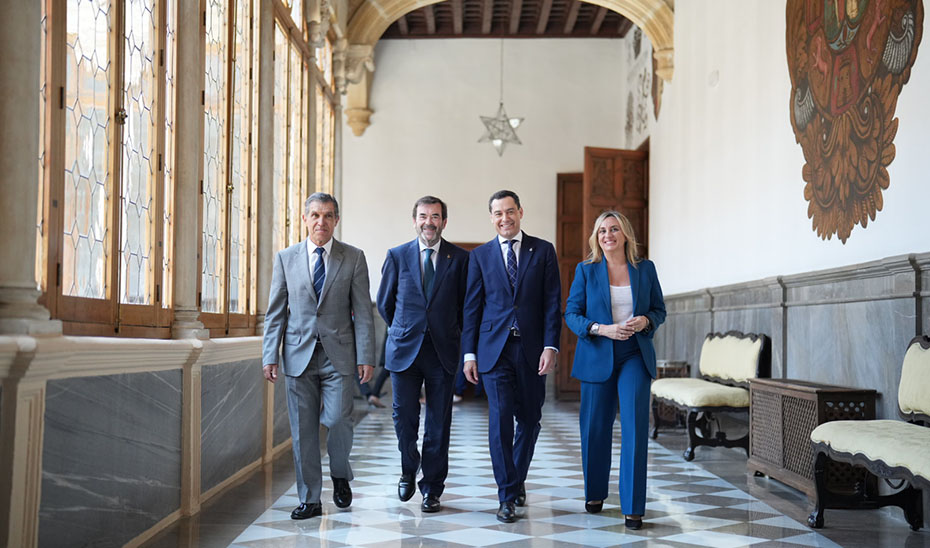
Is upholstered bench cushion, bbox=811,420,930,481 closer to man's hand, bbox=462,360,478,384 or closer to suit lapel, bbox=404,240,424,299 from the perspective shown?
man's hand, bbox=462,360,478,384

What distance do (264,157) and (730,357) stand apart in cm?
410

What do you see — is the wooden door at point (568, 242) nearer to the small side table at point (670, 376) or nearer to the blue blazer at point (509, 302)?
the small side table at point (670, 376)

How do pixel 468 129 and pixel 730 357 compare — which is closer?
pixel 730 357

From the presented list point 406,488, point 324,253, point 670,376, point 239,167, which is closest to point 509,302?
point 324,253

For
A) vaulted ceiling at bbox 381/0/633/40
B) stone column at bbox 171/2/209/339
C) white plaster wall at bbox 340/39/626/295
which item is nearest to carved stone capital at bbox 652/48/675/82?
vaulted ceiling at bbox 381/0/633/40

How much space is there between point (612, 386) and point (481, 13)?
10336mm

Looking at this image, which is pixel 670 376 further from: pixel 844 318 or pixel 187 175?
pixel 187 175

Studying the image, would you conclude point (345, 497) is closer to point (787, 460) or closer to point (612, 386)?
point (612, 386)

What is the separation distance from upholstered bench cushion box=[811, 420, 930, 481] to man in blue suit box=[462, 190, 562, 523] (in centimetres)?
141

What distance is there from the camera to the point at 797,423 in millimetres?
5379

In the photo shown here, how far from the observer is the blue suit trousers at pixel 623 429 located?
14.4 ft

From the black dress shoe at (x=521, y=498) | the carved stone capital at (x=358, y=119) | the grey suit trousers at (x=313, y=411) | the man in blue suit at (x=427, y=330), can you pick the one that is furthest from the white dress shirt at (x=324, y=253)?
the carved stone capital at (x=358, y=119)

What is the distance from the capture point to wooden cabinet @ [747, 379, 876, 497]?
497 centimetres

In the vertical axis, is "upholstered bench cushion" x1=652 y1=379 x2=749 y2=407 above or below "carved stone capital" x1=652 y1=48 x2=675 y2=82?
below
